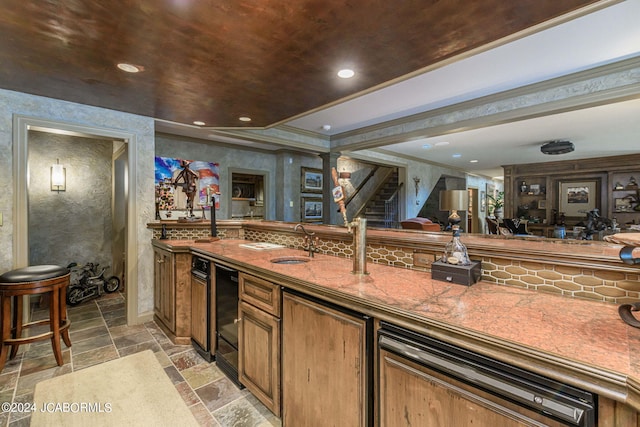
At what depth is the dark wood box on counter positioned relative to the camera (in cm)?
139

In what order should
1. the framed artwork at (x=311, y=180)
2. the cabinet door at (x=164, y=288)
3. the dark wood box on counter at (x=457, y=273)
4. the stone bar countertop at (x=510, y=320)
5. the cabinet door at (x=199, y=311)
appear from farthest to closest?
the framed artwork at (x=311, y=180) < the cabinet door at (x=164, y=288) < the cabinet door at (x=199, y=311) < the dark wood box on counter at (x=457, y=273) < the stone bar countertop at (x=510, y=320)

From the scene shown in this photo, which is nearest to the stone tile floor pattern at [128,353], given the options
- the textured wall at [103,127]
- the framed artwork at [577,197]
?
the textured wall at [103,127]

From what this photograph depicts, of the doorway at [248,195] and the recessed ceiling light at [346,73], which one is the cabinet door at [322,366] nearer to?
the recessed ceiling light at [346,73]

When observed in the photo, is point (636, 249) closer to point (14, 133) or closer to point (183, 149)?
point (14, 133)

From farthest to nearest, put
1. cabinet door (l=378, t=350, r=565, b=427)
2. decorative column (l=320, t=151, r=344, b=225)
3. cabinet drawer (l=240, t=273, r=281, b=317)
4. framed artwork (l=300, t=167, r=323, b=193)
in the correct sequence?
framed artwork (l=300, t=167, r=323, b=193) → decorative column (l=320, t=151, r=344, b=225) → cabinet drawer (l=240, t=273, r=281, b=317) → cabinet door (l=378, t=350, r=565, b=427)

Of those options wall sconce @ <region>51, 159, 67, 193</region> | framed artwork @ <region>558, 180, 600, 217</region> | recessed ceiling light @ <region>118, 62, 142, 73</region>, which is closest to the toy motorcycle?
wall sconce @ <region>51, 159, 67, 193</region>

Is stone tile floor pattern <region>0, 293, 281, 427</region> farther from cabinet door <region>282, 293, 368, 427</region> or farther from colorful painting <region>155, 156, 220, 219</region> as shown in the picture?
colorful painting <region>155, 156, 220, 219</region>

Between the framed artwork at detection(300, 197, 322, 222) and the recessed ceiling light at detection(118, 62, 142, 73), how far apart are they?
481 cm

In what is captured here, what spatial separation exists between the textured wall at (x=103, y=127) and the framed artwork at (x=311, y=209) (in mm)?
3798


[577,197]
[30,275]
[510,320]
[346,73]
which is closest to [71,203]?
[30,275]

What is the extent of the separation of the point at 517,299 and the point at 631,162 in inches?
327

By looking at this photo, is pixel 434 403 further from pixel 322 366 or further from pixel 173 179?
pixel 173 179

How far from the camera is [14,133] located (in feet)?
8.68

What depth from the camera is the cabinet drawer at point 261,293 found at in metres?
1.66
